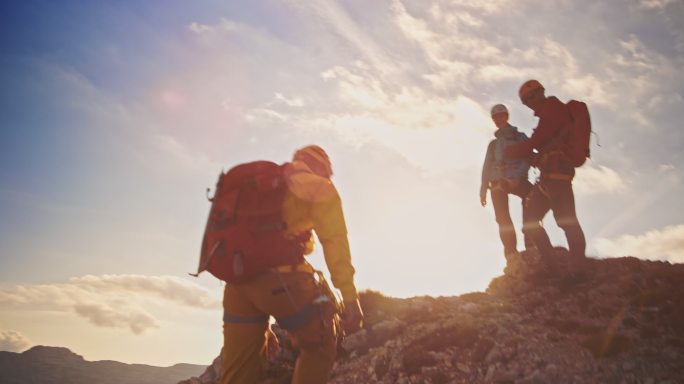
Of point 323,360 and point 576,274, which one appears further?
point 576,274

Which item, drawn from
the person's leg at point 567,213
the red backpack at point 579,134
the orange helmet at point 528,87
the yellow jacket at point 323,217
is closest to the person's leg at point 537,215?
the person's leg at point 567,213

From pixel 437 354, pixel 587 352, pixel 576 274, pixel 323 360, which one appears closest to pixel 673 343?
pixel 587 352

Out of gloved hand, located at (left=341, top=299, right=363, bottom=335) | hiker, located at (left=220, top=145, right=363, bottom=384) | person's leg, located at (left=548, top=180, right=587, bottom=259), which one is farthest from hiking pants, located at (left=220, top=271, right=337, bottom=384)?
person's leg, located at (left=548, top=180, right=587, bottom=259)

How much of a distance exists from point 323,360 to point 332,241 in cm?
103

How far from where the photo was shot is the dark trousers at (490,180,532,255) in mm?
10281

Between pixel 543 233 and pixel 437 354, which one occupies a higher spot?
pixel 543 233

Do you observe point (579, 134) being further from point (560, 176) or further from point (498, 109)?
point (498, 109)

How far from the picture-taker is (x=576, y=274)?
29.8ft

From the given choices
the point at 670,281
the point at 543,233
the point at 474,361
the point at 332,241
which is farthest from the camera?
the point at 543,233

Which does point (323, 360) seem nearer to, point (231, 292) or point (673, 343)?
point (231, 292)

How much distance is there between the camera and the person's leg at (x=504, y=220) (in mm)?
10688

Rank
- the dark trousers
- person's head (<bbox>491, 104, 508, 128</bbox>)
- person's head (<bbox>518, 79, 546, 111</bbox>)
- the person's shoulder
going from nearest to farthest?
the person's shoulder < person's head (<bbox>518, 79, 546, 111</bbox>) < the dark trousers < person's head (<bbox>491, 104, 508, 128</bbox>)

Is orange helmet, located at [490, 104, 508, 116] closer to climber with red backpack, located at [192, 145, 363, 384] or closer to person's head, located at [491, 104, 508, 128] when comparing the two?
person's head, located at [491, 104, 508, 128]

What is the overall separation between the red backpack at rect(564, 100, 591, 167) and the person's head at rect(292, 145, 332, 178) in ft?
19.1
